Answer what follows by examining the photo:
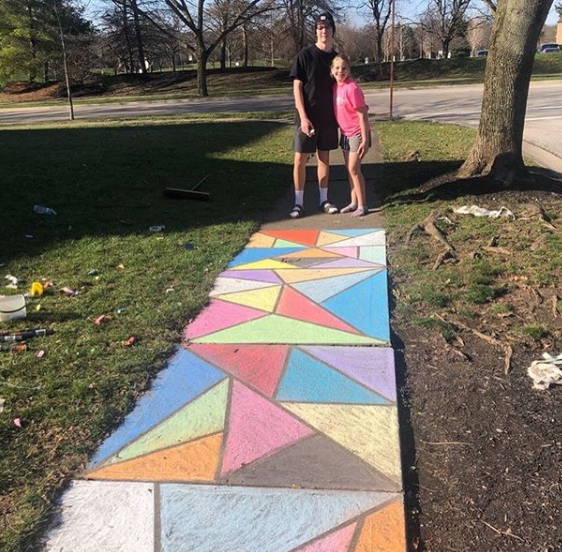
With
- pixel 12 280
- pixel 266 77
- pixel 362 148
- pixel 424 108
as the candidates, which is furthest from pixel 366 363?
pixel 266 77

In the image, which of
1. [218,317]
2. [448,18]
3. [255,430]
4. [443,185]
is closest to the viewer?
[255,430]

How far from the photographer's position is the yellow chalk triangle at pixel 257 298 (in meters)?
4.24

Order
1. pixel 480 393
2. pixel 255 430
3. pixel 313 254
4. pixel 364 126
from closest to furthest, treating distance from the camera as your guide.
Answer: pixel 255 430 < pixel 480 393 < pixel 313 254 < pixel 364 126

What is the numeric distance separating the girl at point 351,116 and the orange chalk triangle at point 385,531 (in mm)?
4417

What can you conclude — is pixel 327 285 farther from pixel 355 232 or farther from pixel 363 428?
pixel 363 428

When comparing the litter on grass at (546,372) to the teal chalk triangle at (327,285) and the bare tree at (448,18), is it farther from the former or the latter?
the bare tree at (448,18)

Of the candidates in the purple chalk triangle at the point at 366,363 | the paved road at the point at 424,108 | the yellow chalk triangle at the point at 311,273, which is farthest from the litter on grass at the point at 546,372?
the paved road at the point at 424,108

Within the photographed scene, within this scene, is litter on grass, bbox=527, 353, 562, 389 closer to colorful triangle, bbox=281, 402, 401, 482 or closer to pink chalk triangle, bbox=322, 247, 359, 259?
colorful triangle, bbox=281, 402, 401, 482

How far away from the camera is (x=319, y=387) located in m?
3.11

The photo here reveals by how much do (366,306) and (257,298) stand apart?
83cm

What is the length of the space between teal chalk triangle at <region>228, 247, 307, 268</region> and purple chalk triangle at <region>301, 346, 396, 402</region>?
184 cm

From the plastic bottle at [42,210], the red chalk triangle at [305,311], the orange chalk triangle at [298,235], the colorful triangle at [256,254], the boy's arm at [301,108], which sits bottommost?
Answer: the red chalk triangle at [305,311]

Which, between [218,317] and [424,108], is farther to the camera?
[424,108]

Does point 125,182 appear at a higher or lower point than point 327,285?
higher
